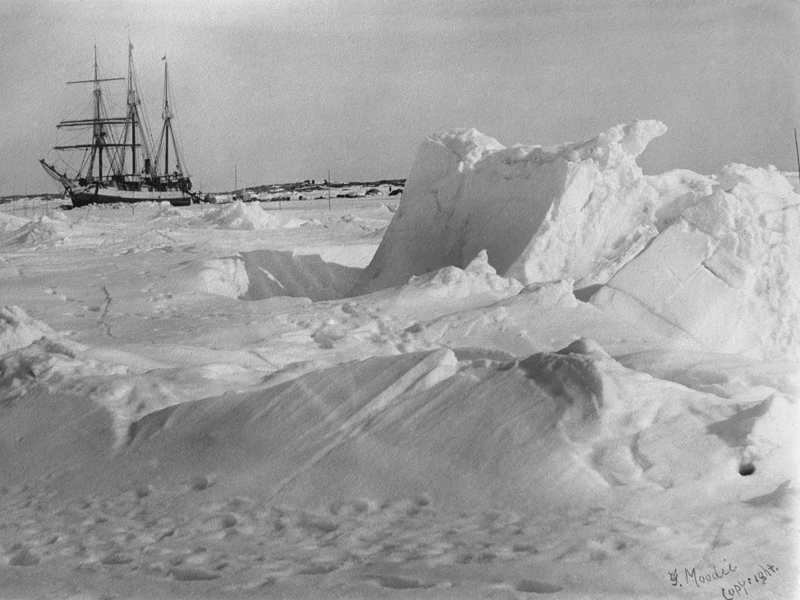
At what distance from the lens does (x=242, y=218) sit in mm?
20484

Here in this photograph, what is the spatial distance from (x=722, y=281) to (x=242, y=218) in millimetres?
13260

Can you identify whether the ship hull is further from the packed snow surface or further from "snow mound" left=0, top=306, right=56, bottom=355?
"snow mound" left=0, top=306, right=56, bottom=355

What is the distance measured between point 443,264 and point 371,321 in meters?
3.40

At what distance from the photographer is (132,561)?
3.66 m

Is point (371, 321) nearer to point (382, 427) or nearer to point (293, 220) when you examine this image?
point (382, 427)

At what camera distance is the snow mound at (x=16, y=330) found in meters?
7.26

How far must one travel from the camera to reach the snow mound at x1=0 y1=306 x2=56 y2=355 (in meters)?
7.26

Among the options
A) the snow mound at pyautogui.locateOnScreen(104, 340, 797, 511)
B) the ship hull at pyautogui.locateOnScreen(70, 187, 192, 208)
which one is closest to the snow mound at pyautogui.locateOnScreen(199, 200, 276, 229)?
the snow mound at pyautogui.locateOnScreen(104, 340, 797, 511)

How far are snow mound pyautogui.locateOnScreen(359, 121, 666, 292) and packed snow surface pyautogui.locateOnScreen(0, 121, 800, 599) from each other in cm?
136
